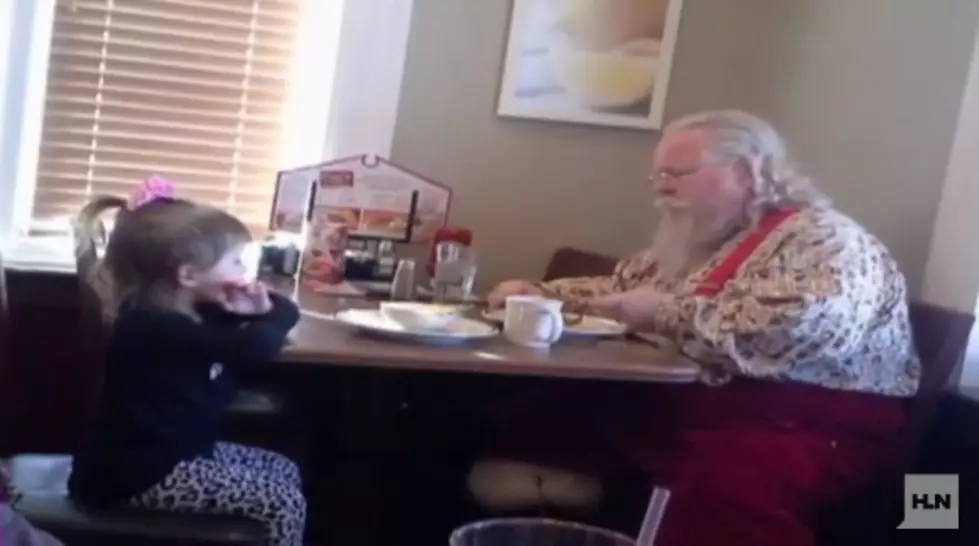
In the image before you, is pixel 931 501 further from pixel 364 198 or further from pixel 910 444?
pixel 364 198

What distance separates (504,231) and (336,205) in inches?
19.1

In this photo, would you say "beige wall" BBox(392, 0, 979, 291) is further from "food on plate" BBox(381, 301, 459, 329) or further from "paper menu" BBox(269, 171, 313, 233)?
"food on plate" BBox(381, 301, 459, 329)

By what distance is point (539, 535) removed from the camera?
2.02 m

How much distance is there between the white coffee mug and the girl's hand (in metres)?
0.46

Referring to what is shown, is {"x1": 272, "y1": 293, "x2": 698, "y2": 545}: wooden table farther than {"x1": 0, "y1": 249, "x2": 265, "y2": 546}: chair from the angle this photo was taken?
Yes

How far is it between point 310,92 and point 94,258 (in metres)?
0.90

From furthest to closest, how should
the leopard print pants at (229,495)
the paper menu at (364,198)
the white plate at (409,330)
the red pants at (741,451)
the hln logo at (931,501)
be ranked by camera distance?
the paper menu at (364,198)
the hln logo at (931,501)
the red pants at (741,451)
the white plate at (409,330)
the leopard print pants at (229,495)

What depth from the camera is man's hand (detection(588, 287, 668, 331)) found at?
2.59 metres

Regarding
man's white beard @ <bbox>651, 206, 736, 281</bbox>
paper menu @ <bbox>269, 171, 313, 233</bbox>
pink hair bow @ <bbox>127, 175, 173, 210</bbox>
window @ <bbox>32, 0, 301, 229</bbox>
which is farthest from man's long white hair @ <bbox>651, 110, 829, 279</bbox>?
pink hair bow @ <bbox>127, 175, 173, 210</bbox>

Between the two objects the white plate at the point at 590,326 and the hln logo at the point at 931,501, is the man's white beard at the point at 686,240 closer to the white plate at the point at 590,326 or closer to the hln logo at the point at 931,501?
the white plate at the point at 590,326

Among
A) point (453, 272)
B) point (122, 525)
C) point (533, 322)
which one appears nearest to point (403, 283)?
point (453, 272)

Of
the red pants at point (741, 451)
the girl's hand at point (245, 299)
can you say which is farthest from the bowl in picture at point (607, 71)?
the girl's hand at point (245, 299)

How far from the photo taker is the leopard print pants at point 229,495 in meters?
2.10

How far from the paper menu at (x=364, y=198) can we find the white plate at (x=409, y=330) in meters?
0.52
